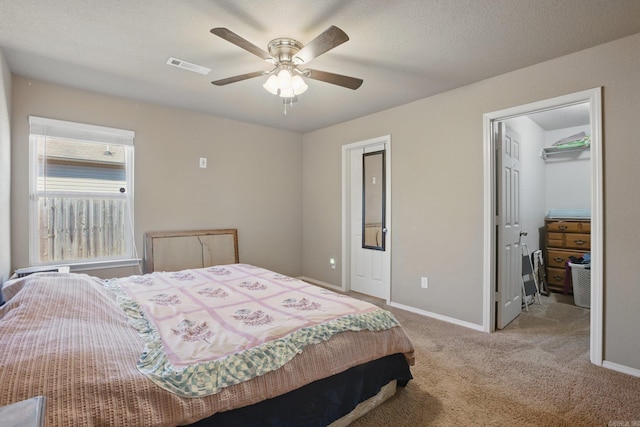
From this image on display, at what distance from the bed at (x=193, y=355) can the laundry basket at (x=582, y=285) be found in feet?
10.4

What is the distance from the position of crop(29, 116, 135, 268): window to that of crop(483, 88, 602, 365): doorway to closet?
3901mm

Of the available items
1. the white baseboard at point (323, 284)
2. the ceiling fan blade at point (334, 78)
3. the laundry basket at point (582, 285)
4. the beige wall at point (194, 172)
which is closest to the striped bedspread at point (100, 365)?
the ceiling fan blade at point (334, 78)

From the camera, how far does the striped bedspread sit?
0.96m

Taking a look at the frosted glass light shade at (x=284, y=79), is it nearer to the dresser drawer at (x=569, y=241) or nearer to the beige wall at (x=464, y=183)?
the beige wall at (x=464, y=183)

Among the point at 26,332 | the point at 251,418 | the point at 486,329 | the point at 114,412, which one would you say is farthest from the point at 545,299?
the point at 26,332

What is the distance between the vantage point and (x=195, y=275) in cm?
276

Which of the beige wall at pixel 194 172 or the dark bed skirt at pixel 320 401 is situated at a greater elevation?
the beige wall at pixel 194 172

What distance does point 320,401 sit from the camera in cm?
148

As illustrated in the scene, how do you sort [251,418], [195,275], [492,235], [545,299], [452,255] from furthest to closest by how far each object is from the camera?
1. [545,299]
2. [452,255]
3. [492,235]
4. [195,275]
5. [251,418]

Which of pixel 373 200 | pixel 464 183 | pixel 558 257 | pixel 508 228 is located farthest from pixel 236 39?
pixel 558 257

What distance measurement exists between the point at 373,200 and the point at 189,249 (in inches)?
98.2

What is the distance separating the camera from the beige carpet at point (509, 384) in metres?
1.76

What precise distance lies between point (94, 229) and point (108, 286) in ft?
4.41

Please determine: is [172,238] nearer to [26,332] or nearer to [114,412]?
[26,332]
